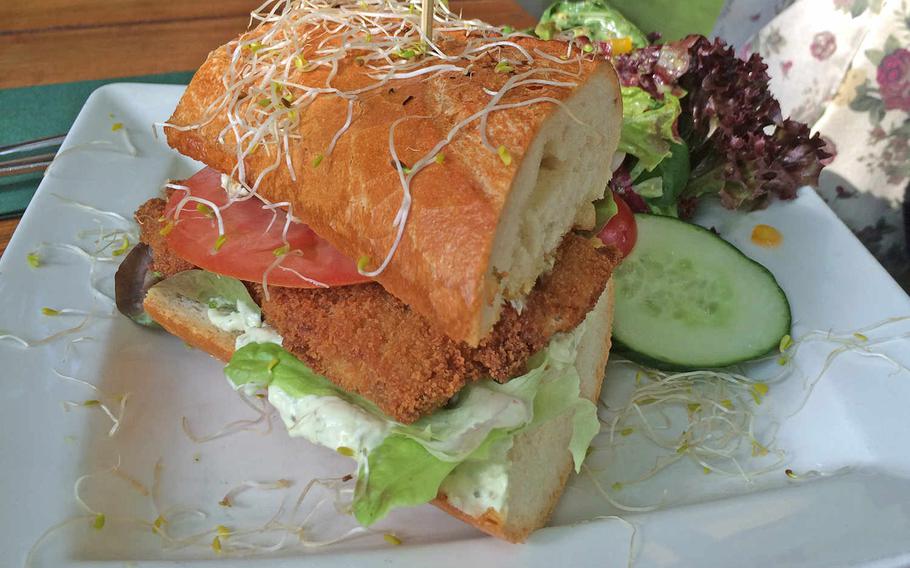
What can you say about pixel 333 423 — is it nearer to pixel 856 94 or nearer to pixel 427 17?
pixel 427 17

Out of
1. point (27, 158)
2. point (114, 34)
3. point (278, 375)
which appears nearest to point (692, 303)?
point (278, 375)

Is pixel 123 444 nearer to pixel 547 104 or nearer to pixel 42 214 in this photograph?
pixel 42 214

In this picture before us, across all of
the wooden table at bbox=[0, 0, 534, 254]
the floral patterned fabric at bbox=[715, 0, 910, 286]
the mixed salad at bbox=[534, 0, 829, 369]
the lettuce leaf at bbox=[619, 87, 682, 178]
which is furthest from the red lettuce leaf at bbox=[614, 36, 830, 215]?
the wooden table at bbox=[0, 0, 534, 254]

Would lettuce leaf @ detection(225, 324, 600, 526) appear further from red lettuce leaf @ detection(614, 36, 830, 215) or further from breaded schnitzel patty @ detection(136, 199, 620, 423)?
red lettuce leaf @ detection(614, 36, 830, 215)

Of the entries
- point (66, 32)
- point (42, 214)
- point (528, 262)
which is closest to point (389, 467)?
point (528, 262)

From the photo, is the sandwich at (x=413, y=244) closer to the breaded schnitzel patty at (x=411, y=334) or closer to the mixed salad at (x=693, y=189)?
the breaded schnitzel patty at (x=411, y=334)

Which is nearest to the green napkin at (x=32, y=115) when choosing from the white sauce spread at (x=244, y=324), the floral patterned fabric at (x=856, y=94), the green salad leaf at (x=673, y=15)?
the white sauce spread at (x=244, y=324)
